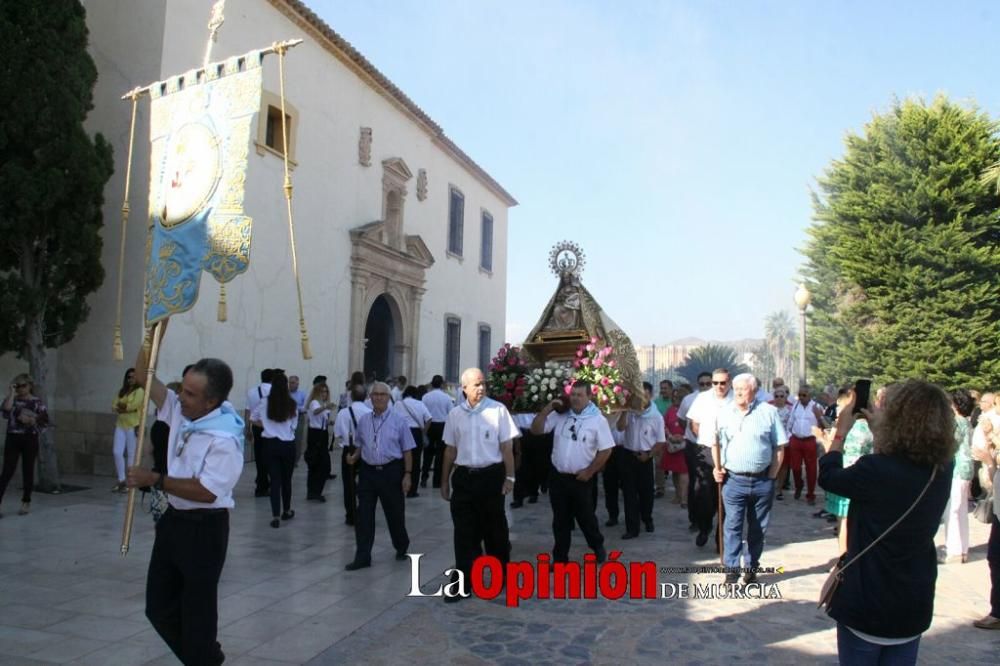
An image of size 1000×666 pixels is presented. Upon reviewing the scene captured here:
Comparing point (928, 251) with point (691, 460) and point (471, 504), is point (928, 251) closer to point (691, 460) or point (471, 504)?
point (691, 460)

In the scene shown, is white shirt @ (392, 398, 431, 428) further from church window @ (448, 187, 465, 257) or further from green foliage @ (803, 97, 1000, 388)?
green foliage @ (803, 97, 1000, 388)

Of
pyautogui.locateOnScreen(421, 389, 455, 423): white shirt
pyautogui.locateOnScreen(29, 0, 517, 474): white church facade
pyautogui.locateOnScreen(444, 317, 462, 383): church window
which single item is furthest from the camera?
pyautogui.locateOnScreen(444, 317, 462, 383): church window

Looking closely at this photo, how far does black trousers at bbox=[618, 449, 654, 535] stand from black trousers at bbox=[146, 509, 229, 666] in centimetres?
540

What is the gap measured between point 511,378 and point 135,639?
5946 millimetres

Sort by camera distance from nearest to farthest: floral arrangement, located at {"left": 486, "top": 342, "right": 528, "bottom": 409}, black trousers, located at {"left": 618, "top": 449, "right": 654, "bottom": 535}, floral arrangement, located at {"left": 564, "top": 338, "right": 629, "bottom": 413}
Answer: black trousers, located at {"left": 618, "top": 449, "right": 654, "bottom": 535}
floral arrangement, located at {"left": 564, "top": 338, "right": 629, "bottom": 413}
floral arrangement, located at {"left": 486, "top": 342, "right": 528, "bottom": 409}

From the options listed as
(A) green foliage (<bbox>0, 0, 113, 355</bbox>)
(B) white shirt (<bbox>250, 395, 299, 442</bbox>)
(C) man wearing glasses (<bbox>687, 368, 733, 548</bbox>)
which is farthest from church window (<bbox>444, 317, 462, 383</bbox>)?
(C) man wearing glasses (<bbox>687, 368, 733, 548</bbox>)

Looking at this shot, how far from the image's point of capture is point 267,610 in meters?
5.41

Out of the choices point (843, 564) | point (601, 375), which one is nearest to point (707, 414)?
point (601, 375)

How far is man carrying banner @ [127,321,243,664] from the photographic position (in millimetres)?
3414

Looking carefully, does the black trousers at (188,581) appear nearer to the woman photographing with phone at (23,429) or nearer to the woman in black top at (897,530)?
the woman in black top at (897,530)

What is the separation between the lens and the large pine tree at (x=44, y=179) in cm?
980

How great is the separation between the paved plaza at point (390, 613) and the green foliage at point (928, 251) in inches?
522

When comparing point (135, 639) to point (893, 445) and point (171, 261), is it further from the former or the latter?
point (893, 445)

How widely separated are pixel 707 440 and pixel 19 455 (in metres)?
7.59
